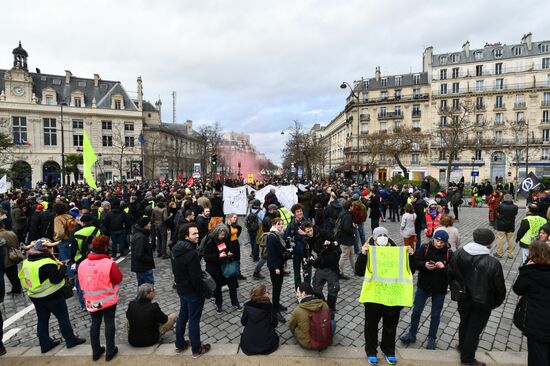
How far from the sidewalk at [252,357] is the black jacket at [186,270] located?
0.95 m

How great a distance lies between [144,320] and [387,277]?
11.5ft

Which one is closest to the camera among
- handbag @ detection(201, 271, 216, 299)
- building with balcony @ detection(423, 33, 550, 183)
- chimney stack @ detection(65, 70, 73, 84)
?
handbag @ detection(201, 271, 216, 299)

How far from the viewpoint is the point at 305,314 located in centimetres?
394

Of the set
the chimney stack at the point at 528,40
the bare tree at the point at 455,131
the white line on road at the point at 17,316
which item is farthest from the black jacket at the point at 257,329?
the chimney stack at the point at 528,40

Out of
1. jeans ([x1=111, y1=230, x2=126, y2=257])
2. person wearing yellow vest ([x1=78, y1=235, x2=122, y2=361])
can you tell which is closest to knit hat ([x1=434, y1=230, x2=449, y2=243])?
person wearing yellow vest ([x1=78, y1=235, x2=122, y2=361])

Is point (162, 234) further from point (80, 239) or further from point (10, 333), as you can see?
point (10, 333)

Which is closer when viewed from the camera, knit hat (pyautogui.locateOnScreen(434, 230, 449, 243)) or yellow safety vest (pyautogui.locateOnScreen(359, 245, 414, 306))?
yellow safety vest (pyautogui.locateOnScreen(359, 245, 414, 306))

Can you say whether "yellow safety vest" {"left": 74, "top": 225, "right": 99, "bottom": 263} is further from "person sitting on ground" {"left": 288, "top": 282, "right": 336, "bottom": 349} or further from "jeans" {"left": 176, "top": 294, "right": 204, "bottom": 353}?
"person sitting on ground" {"left": 288, "top": 282, "right": 336, "bottom": 349}

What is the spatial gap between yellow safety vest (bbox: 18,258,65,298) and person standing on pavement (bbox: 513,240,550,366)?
5.84 meters

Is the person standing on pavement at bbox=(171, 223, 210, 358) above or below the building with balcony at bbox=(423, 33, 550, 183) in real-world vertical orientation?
below

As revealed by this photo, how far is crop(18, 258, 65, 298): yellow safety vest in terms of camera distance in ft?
12.6

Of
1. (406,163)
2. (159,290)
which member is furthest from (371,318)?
(406,163)

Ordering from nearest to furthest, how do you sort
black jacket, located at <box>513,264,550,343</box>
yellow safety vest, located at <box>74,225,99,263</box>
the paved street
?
black jacket, located at <box>513,264,550,343</box>, the paved street, yellow safety vest, located at <box>74,225,99,263</box>

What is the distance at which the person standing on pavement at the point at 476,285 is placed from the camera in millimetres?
3359
